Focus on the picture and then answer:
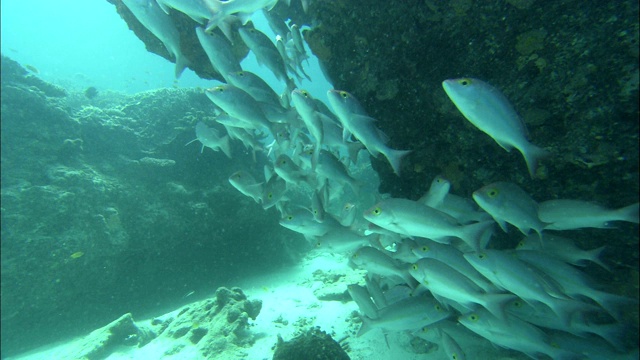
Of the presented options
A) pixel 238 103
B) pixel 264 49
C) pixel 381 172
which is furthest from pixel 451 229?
pixel 264 49

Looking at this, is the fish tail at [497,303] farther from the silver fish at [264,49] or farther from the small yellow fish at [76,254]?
the small yellow fish at [76,254]

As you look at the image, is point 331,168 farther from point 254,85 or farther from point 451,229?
point 451,229

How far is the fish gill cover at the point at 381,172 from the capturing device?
8.48 ft

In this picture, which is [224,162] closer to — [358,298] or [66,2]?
[358,298]

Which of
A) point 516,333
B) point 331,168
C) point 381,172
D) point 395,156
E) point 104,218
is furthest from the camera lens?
point 104,218

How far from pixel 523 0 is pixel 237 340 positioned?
6634 millimetres

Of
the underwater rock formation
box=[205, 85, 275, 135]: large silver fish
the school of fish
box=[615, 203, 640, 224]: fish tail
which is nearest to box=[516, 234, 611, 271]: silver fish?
the school of fish

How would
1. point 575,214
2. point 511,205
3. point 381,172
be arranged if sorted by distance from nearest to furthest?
point 575,214 → point 511,205 → point 381,172

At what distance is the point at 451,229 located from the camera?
8.65 feet

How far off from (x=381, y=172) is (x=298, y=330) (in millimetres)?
3737

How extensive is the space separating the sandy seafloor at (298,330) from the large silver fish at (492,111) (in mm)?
2784

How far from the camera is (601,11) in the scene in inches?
97.8

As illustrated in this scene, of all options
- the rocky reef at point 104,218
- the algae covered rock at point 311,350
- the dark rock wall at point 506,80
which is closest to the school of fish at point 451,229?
the dark rock wall at point 506,80

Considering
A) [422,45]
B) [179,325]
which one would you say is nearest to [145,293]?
[179,325]
